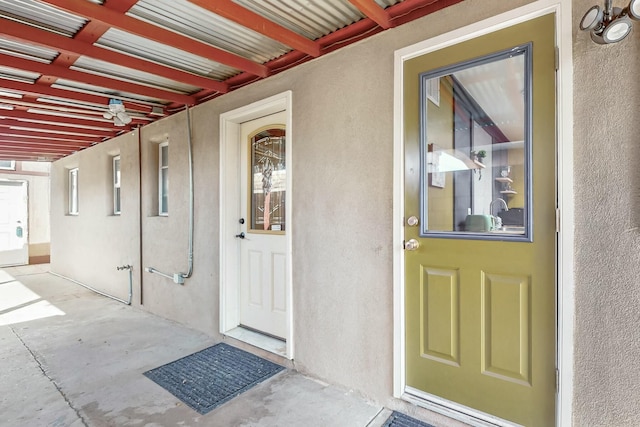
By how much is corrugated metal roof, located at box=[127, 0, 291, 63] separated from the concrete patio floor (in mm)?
2637

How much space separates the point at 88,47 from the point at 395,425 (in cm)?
332

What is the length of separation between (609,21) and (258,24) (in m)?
1.80

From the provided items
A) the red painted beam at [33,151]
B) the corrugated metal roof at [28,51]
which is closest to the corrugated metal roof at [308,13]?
the corrugated metal roof at [28,51]

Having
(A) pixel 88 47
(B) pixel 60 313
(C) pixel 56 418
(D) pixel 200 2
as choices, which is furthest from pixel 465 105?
(B) pixel 60 313

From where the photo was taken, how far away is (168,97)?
353cm

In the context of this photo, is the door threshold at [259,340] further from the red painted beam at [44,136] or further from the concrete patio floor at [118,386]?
the red painted beam at [44,136]

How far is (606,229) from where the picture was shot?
159 cm

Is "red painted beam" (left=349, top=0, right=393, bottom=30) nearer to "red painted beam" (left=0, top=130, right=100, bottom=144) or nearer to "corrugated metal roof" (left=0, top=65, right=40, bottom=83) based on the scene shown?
"corrugated metal roof" (left=0, top=65, right=40, bottom=83)

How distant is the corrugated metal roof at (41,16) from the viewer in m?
2.07

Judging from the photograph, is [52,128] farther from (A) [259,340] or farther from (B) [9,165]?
(B) [9,165]

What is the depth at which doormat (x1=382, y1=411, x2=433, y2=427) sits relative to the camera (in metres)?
2.05

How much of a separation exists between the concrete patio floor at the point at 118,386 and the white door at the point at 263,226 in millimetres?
589

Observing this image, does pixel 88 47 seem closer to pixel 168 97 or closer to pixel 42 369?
pixel 168 97

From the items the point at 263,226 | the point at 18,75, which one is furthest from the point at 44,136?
the point at 263,226
